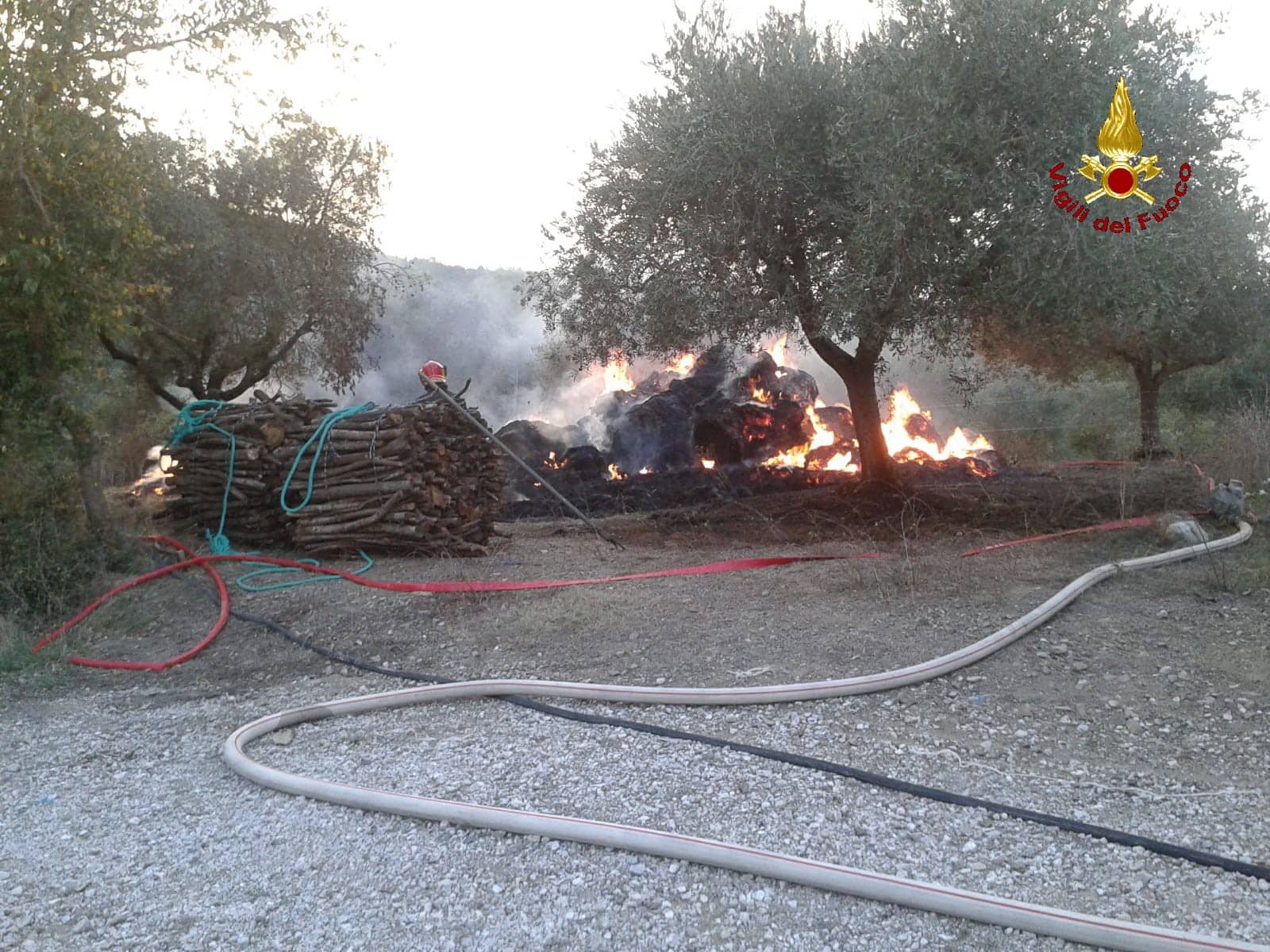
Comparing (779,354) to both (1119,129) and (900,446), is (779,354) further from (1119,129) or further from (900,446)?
(1119,129)

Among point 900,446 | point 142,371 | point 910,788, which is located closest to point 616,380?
point 900,446

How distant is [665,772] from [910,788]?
3.12ft

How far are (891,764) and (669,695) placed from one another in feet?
3.86

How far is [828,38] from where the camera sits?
9211 mm

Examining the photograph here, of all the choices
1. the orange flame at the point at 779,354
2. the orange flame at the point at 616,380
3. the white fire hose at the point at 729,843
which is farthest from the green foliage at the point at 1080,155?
the orange flame at the point at 616,380

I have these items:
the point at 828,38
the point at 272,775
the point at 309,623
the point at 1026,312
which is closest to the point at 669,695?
the point at 272,775

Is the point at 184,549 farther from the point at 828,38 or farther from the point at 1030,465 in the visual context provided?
the point at 1030,465

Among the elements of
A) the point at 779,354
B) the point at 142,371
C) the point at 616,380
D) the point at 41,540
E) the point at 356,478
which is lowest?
the point at 41,540

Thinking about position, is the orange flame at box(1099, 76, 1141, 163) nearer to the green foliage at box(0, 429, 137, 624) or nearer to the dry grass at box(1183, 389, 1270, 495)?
the dry grass at box(1183, 389, 1270, 495)

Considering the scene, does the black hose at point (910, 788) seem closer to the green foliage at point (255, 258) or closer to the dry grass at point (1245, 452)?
the dry grass at point (1245, 452)

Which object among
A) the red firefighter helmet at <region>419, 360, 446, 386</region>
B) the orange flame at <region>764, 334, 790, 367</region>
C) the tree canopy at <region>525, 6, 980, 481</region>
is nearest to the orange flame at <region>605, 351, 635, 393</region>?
the orange flame at <region>764, 334, 790, 367</region>

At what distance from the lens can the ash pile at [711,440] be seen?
13531 millimetres

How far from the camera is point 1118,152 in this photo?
25.6 ft

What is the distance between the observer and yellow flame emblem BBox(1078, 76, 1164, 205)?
769cm
